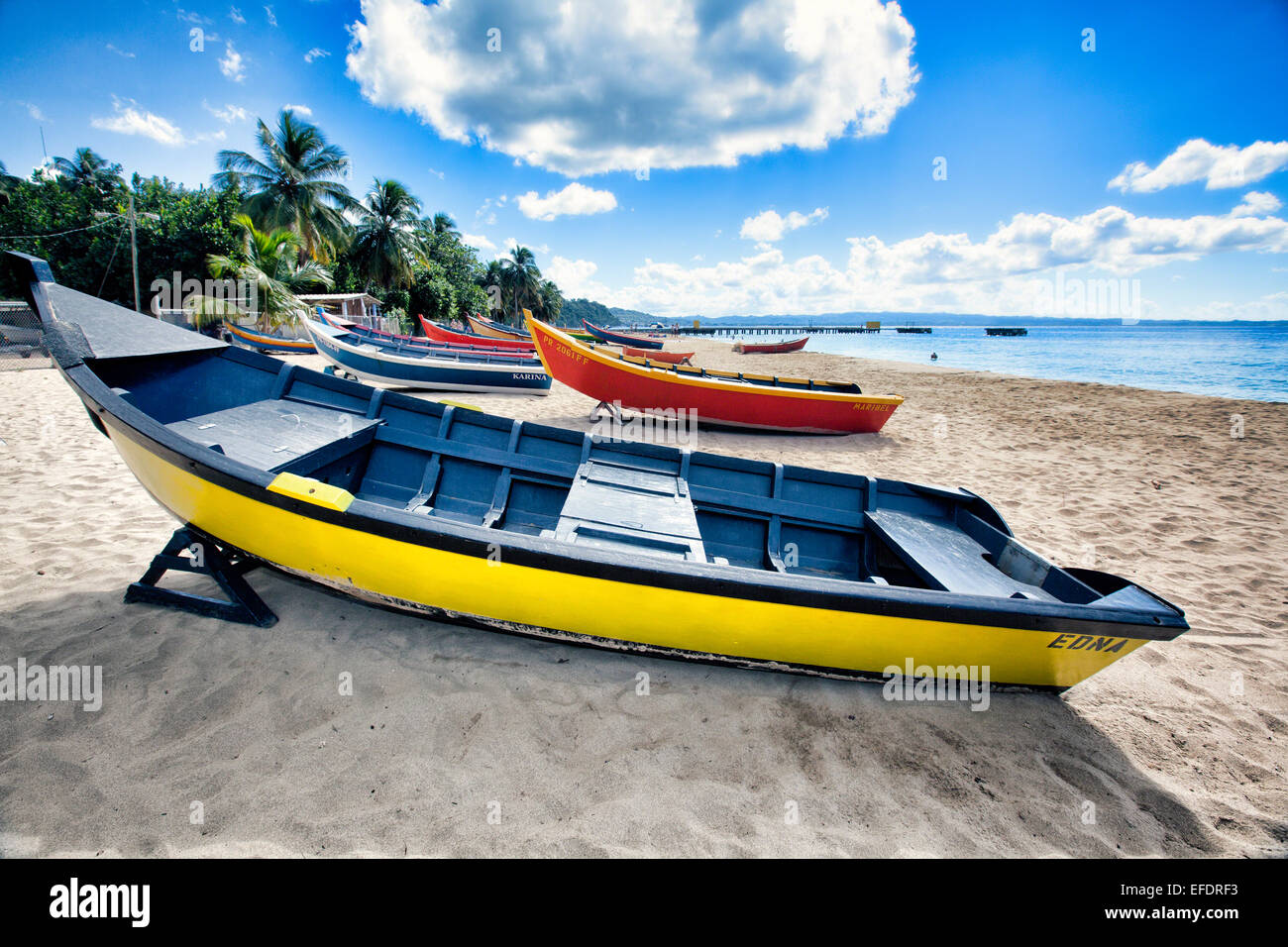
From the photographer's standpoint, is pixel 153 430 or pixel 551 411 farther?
pixel 551 411

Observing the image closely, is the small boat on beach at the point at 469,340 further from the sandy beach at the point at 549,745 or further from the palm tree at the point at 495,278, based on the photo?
the palm tree at the point at 495,278

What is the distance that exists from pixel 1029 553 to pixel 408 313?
113ft

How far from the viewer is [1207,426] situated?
1005 centimetres

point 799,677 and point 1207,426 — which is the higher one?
point 1207,426

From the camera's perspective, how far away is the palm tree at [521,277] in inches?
1901

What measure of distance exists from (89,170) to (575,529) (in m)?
58.5

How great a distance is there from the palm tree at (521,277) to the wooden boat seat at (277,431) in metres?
48.9

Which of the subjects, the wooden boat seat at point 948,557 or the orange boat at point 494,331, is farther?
the orange boat at point 494,331

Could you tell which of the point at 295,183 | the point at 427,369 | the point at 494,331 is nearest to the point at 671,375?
the point at 427,369

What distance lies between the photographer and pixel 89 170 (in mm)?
35781

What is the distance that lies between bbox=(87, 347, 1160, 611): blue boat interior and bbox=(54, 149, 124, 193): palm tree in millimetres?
50556

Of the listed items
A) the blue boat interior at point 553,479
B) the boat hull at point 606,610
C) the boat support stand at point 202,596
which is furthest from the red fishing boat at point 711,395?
the boat hull at point 606,610

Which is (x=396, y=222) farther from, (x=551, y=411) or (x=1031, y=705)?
(x=1031, y=705)

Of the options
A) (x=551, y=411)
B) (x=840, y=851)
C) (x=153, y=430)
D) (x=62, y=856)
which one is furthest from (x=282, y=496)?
(x=551, y=411)
